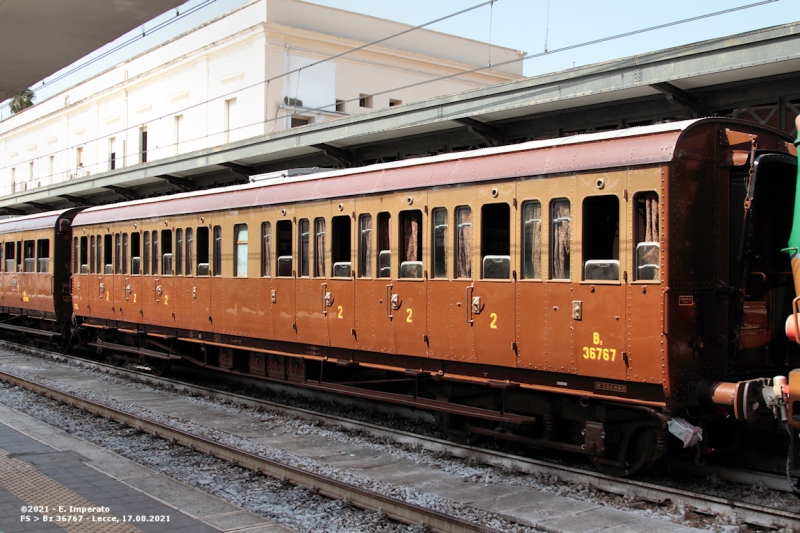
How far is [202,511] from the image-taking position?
6926 mm

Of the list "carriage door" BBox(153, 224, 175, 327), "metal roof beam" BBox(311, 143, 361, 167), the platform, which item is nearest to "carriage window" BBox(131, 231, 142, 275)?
"carriage door" BBox(153, 224, 175, 327)

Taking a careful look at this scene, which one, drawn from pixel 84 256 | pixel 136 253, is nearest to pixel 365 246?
pixel 136 253

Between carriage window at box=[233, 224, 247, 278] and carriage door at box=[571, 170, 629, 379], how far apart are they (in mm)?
6735

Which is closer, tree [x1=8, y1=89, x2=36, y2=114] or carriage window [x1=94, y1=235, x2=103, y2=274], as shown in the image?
carriage window [x1=94, y1=235, x2=103, y2=274]

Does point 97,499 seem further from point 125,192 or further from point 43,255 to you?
point 125,192

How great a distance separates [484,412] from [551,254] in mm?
2123

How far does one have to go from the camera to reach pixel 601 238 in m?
7.88

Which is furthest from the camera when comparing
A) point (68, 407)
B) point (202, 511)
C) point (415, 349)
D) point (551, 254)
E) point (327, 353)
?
point (68, 407)

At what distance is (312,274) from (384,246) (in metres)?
1.65

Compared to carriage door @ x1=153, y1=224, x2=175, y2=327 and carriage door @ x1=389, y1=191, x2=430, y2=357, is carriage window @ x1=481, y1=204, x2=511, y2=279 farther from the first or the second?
carriage door @ x1=153, y1=224, x2=175, y2=327

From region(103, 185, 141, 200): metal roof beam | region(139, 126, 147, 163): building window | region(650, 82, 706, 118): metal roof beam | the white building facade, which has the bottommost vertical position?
region(650, 82, 706, 118): metal roof beam

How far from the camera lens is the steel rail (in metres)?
6.79

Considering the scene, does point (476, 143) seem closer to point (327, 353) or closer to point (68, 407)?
point (327, 353)

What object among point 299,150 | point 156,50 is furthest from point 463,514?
point 156,50
